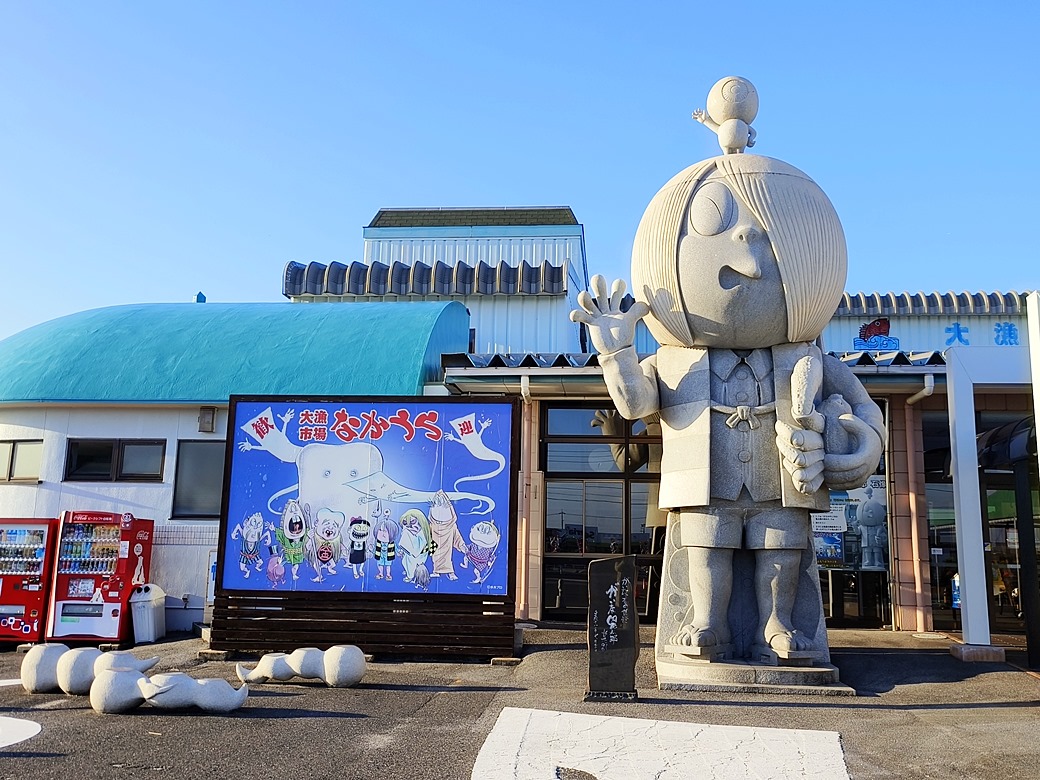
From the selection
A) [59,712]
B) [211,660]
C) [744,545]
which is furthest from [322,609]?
[744,545]

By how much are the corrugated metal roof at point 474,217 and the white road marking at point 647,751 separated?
616 inches

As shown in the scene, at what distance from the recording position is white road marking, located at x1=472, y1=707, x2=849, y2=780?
184 inches

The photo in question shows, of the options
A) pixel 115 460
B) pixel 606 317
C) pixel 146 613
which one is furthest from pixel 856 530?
pixel 115 460

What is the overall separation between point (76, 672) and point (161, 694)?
1.12 metres

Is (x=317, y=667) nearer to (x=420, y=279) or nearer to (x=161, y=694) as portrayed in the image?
(x=161, y=694)

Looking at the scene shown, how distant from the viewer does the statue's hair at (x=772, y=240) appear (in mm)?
7156

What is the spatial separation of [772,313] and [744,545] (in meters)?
1.88

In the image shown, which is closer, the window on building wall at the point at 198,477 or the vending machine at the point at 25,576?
the vending machine at the point at 25,576

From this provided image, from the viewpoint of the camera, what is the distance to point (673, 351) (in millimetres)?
7695

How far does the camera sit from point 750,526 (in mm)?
7289

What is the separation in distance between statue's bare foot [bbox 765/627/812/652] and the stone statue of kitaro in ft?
0.04

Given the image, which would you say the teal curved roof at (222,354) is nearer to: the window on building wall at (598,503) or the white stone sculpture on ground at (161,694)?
the window on building wall at (598,503)

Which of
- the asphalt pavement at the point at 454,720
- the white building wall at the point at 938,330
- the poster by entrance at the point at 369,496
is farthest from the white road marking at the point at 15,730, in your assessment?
the white building wall at the point at 938,330

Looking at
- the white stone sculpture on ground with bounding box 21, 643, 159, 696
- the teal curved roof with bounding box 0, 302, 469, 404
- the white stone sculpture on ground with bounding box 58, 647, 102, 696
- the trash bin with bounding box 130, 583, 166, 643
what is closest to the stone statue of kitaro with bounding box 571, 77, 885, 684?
the white stone sculpture on ground with bounding box 21, 643, 159, 696
